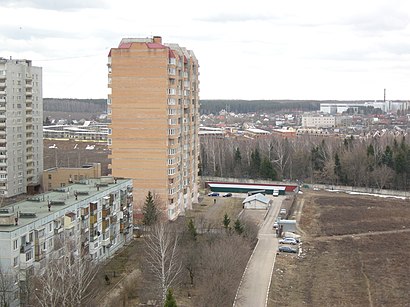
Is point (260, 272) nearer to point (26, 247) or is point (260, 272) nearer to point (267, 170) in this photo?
point (26, 247)

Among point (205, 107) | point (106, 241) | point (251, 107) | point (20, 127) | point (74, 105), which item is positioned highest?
point (251, 107)

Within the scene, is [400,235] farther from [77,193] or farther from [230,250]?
[77,193]

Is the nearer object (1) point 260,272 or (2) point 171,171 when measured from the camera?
(1) point 260,272

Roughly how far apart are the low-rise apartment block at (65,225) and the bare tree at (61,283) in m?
0.56

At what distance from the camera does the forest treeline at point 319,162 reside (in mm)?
41719

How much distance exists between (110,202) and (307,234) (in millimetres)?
9578

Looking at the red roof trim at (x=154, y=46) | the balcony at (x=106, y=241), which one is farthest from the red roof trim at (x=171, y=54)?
the balcony at (x=106, y=241)

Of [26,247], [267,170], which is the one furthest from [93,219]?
[267,170]

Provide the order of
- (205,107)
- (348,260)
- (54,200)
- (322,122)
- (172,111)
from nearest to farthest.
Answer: (54,200) → (348,260) → (172,111) → (322,122) → (205,107)

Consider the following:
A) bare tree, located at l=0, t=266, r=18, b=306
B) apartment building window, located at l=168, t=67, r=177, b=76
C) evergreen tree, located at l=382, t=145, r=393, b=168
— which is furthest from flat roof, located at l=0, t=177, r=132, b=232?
evergreen tree, located at l=382, t=145, r=393, b=168

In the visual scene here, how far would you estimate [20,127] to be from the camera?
3672 centimetres

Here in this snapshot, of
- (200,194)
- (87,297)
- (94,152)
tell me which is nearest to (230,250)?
(87,297)

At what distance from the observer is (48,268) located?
14500mm

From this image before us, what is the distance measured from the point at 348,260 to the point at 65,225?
1039 cm
